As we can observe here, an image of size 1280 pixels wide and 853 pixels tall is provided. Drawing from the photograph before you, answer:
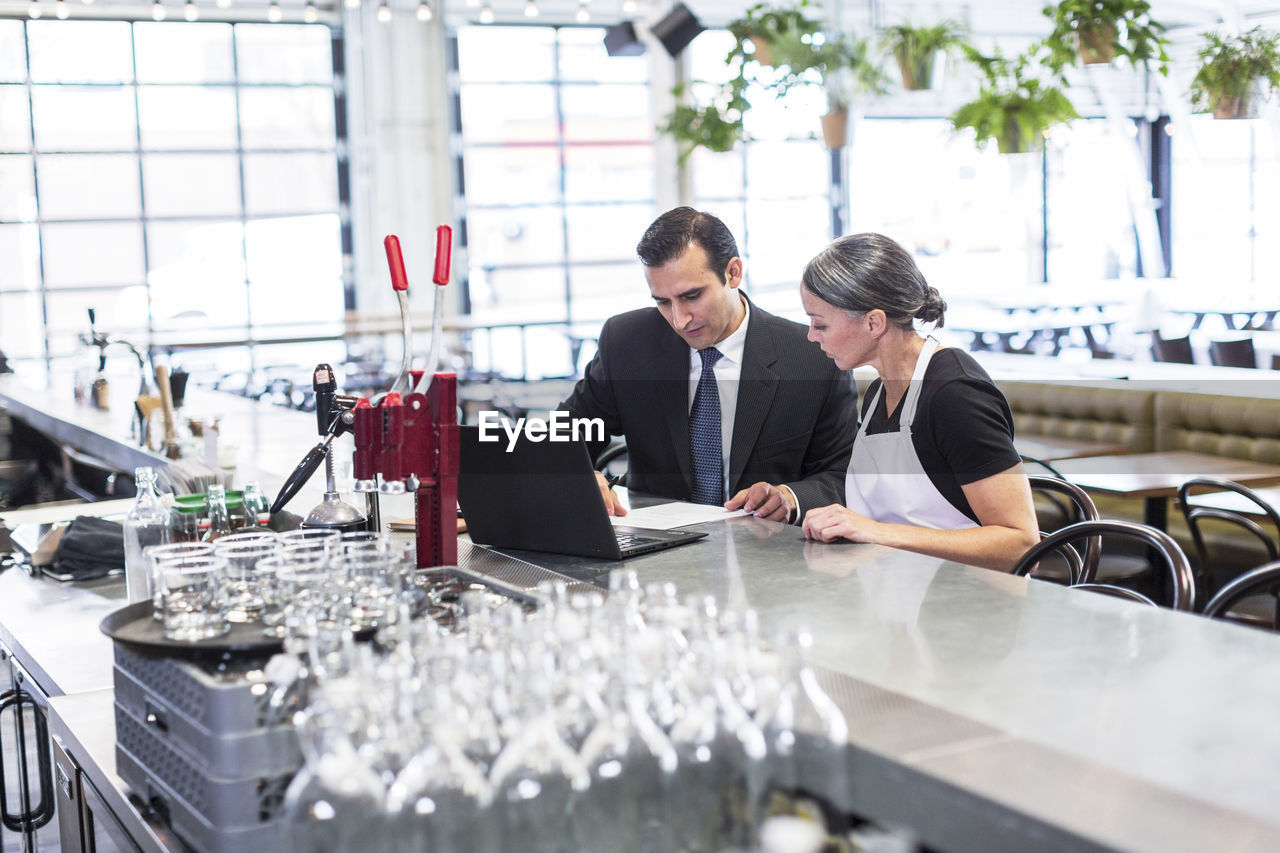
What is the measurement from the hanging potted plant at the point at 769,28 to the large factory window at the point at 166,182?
16.1 feet

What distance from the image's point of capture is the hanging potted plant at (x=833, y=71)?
32.2 ft

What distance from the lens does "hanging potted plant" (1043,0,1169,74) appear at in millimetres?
6234

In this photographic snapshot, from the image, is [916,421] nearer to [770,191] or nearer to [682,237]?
[682,237]

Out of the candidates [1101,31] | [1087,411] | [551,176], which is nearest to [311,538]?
[1087,411]

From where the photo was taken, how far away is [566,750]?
3.61 feet

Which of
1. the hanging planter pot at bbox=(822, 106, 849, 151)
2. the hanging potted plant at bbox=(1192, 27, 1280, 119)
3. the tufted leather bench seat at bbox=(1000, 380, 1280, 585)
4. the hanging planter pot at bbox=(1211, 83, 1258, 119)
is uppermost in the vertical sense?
the hanging planter pot at bbox=(822, 106, 849, 151)

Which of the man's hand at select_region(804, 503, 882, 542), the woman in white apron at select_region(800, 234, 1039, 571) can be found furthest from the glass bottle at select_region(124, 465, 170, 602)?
the woman in white apron at select_region(800, 234, 1039, 571)

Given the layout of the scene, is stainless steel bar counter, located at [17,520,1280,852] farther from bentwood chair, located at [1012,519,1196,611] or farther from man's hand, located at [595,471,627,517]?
man's hand, located at [595,471,627,517]

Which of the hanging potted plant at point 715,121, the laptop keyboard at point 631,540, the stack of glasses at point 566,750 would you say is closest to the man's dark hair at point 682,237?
the laptop keyboard at point 631,540

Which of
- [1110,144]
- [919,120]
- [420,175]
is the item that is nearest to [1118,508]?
[420,175]

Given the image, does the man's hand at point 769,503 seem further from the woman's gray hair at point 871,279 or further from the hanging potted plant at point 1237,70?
the hanging potted plant at point 1237,70

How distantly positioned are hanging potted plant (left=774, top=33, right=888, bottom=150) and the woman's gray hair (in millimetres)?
7283

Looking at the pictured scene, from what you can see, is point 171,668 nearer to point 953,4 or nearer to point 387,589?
point 387,589

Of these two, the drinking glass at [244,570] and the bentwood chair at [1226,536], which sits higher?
the drinking glass at [244,570]
